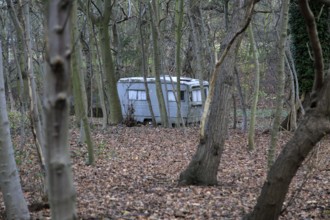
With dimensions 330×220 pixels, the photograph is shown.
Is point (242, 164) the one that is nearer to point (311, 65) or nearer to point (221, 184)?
point (221, 184)

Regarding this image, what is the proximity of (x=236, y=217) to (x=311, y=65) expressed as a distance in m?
10.7

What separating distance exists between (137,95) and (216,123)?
15.4m

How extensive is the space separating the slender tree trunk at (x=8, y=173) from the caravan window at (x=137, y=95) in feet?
59.1

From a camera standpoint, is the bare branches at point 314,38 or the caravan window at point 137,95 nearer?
the bare branches at point 314,38

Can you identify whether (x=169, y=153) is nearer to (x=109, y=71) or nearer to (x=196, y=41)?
(x=196, y=41)

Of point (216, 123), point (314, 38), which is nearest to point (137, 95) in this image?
point (216, 123)

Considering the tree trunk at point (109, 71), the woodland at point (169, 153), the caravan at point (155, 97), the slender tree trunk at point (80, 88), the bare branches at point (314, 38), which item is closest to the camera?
the woodland at point (169, 153)

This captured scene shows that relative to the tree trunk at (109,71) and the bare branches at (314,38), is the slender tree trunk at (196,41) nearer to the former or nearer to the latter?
the tree trunk at (109,71)

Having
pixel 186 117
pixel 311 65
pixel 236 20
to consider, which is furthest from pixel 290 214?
pixel 186 117

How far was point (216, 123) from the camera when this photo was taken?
7.00 metres

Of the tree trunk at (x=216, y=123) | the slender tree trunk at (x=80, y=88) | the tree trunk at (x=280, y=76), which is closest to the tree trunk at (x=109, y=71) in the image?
the slender tree trunk at (x=80, y=88)

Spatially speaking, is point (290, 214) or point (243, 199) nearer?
point (290, 214)

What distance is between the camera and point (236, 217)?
534cm

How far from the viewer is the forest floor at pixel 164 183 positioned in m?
5.54
